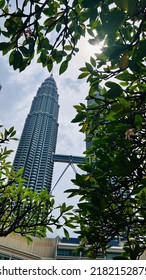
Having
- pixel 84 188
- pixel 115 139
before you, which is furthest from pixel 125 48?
pixel 84 188

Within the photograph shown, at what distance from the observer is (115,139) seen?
1275mm

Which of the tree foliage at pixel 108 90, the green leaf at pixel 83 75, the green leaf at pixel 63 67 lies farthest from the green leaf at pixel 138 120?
the green leaf at pixel 83 75

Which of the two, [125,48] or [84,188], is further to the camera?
[84,188]

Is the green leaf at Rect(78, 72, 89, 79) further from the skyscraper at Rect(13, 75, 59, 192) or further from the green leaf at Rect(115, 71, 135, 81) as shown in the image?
the skyscraper at Rect(13, 75, 59, 192)

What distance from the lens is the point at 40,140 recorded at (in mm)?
50469

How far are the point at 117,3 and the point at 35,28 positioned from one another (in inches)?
29.5

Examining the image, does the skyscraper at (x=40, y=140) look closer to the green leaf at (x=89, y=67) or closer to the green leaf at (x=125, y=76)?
the green leaf at (x=89, y=67)

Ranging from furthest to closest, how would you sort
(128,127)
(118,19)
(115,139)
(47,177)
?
(47,177), (115,139), (128,127), (118,19)

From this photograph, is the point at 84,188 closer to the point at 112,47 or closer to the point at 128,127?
the point at 128,127

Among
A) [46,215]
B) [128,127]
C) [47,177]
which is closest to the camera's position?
[128,127]

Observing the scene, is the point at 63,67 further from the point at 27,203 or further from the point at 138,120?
the point at 27,203

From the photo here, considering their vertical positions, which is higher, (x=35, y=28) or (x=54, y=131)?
(x=54, y=131)

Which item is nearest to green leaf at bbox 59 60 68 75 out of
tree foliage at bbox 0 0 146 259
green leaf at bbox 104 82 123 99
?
tree foliage at bbox 0 0 146 259
